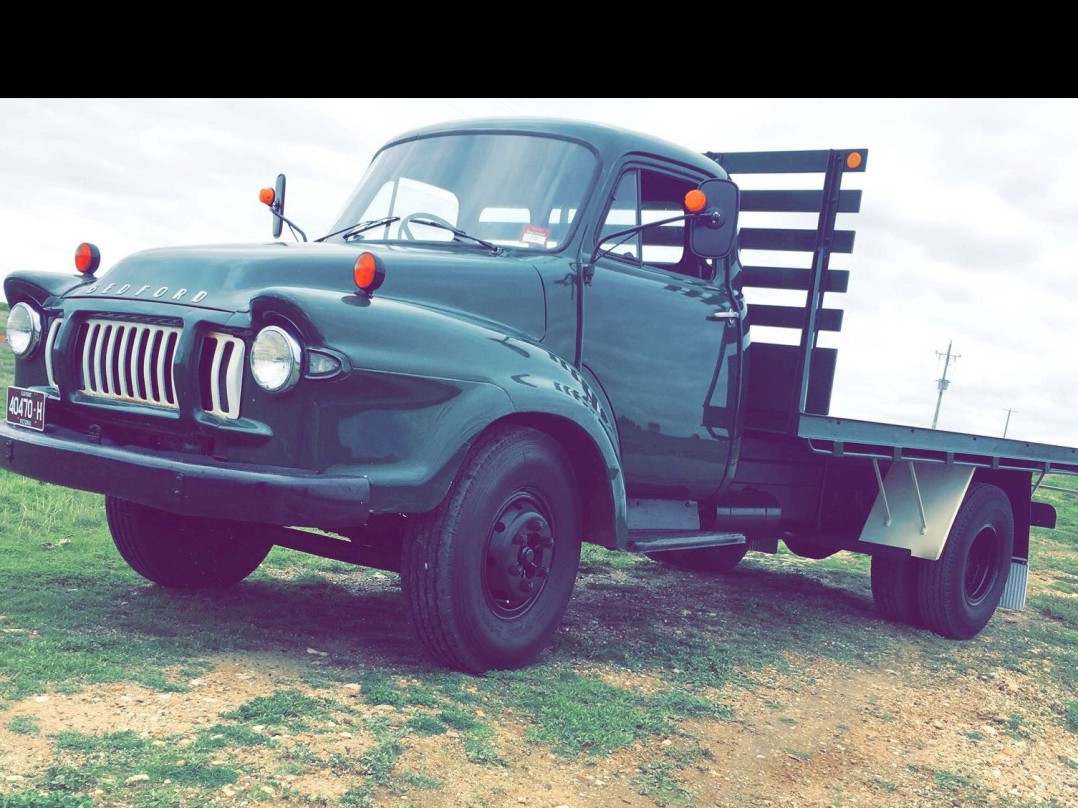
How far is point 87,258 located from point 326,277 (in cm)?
133

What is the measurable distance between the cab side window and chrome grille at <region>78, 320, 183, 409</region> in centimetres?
204

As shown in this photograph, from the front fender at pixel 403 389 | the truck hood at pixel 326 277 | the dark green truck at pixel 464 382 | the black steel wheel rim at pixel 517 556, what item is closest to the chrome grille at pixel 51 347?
the dark green truck at pixel 464 382

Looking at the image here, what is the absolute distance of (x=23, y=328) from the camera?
485 centimetres

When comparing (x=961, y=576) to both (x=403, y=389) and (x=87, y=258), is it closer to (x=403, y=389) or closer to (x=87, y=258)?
(x=403, y=389)

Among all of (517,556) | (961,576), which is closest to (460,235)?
(517,556)

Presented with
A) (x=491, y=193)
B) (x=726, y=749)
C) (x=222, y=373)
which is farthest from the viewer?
(x=491, y=193)

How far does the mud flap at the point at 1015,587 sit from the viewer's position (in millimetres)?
7883

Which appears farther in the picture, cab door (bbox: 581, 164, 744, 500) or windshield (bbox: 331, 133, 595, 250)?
cab door (bbox: 581, 164, 744, 500)

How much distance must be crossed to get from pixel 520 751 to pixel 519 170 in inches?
105

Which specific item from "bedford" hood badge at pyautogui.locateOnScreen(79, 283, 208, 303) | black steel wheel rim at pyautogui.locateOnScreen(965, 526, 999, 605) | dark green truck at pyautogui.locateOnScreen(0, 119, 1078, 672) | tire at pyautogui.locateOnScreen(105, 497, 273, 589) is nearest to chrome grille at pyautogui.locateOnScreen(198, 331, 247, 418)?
dark green truck at pyautogui.locateOnScreen(0, 119, 1078, 672)

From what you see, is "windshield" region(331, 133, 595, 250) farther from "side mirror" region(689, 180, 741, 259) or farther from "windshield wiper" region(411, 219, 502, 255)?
"side mirror" region(689, 180, 741, 259)

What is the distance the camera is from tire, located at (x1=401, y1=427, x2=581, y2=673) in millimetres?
4246

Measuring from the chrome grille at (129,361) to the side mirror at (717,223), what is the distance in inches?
92.0

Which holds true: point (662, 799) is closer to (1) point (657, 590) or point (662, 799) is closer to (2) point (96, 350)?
(2) point (96, 350)
